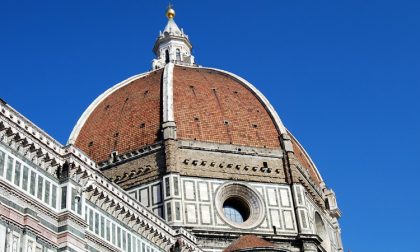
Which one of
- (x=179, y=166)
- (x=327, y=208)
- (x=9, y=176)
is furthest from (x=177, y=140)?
(x=9, y=176)

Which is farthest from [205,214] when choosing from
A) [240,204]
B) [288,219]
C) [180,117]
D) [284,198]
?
[180,117]

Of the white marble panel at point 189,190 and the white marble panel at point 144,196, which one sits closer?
the white marble panel at point 189,190

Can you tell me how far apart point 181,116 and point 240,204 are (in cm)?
649

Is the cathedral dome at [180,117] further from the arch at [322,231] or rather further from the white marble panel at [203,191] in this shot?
the white marble panel at [203,191]

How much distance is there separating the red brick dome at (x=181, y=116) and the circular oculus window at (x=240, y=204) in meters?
3.29

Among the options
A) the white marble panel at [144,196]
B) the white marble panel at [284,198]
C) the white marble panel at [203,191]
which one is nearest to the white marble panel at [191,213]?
the white marble panel at [203,191]

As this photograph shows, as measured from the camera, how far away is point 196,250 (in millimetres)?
30875

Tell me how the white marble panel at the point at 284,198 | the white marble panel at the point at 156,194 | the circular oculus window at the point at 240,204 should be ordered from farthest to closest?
the white marble panel at the point at 284,198, the circular oculus window at the point at 240,204, the white marble panel at the point at 156,194

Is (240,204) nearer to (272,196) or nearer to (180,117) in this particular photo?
(272,196)

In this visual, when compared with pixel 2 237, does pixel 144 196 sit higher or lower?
higher

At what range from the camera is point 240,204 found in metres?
37.8

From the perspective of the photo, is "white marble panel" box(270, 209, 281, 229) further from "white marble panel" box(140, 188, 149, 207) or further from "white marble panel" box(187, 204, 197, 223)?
"white marble panel" box(140, 188, 149, 207)

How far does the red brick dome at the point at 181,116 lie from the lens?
39562 mm

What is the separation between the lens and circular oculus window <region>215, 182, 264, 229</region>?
1443 inches
